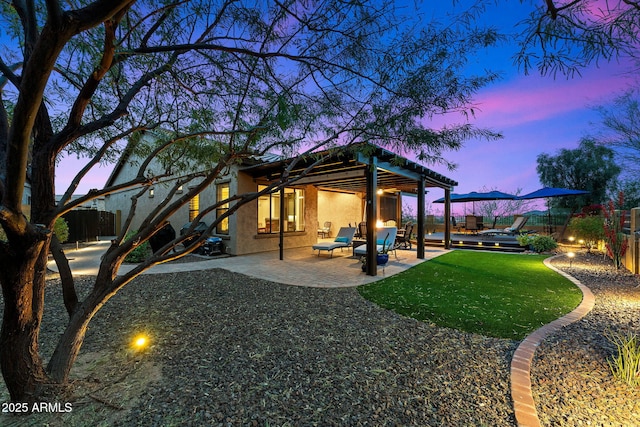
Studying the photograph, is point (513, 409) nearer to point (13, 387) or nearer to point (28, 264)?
point (28, 264)

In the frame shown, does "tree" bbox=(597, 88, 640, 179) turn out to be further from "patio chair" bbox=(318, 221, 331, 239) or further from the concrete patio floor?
"patio chair" bbox=(318, 221, 331, 239)

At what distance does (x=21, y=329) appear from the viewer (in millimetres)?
1918

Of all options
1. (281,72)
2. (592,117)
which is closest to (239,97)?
(281,72)

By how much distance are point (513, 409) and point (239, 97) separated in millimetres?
3851

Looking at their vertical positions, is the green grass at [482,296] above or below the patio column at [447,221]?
below

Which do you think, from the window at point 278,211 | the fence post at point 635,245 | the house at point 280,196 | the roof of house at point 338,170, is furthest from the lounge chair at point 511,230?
the window at point 278,211

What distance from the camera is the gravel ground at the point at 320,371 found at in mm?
2021

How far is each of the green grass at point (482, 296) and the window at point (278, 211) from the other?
6117 mm

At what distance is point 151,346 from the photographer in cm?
305

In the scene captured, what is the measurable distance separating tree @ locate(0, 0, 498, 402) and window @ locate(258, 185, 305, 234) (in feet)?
25.1

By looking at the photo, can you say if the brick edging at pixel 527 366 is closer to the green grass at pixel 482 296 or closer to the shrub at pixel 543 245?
the green grass at pixel 482 296

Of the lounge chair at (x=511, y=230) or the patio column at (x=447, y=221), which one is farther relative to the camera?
the lounge chair at (x=511, y=230)

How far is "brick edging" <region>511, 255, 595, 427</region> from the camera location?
6.62 ft

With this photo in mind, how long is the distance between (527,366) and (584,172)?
62.3 feet
